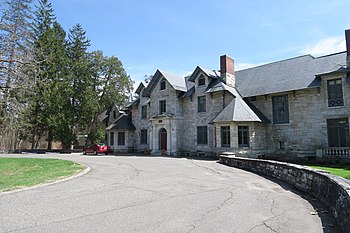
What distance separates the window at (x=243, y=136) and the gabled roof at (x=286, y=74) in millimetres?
3652

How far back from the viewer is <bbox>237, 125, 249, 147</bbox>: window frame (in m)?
21.4

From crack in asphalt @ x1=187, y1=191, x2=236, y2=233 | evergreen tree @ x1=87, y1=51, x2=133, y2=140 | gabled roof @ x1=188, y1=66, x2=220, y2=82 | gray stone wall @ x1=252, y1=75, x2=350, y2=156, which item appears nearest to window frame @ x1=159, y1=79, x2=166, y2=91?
gabled roof @ x1=188, y1=66, x2=220, y2=82

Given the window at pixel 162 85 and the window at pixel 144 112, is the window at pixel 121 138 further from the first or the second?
the window at pixel 162 85

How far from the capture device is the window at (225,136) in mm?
21688

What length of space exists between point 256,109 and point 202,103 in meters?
5.04

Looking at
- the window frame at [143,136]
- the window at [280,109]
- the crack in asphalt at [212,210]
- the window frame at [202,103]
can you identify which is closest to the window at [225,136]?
the window frame at [202,103]

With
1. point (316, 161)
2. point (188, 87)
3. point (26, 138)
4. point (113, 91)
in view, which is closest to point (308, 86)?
point (316, 161)

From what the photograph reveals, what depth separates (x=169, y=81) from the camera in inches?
1069

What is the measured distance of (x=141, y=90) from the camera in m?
32.3

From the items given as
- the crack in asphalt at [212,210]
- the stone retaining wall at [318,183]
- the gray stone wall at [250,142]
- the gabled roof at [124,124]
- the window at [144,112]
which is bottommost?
the crack in asphalt at [212,210]

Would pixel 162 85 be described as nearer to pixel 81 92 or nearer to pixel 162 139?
pixel 162 139

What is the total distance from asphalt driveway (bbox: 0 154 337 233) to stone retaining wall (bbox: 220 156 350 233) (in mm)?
348

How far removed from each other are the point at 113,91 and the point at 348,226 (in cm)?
3771

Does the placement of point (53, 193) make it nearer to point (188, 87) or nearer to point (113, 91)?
point (188, 87)
